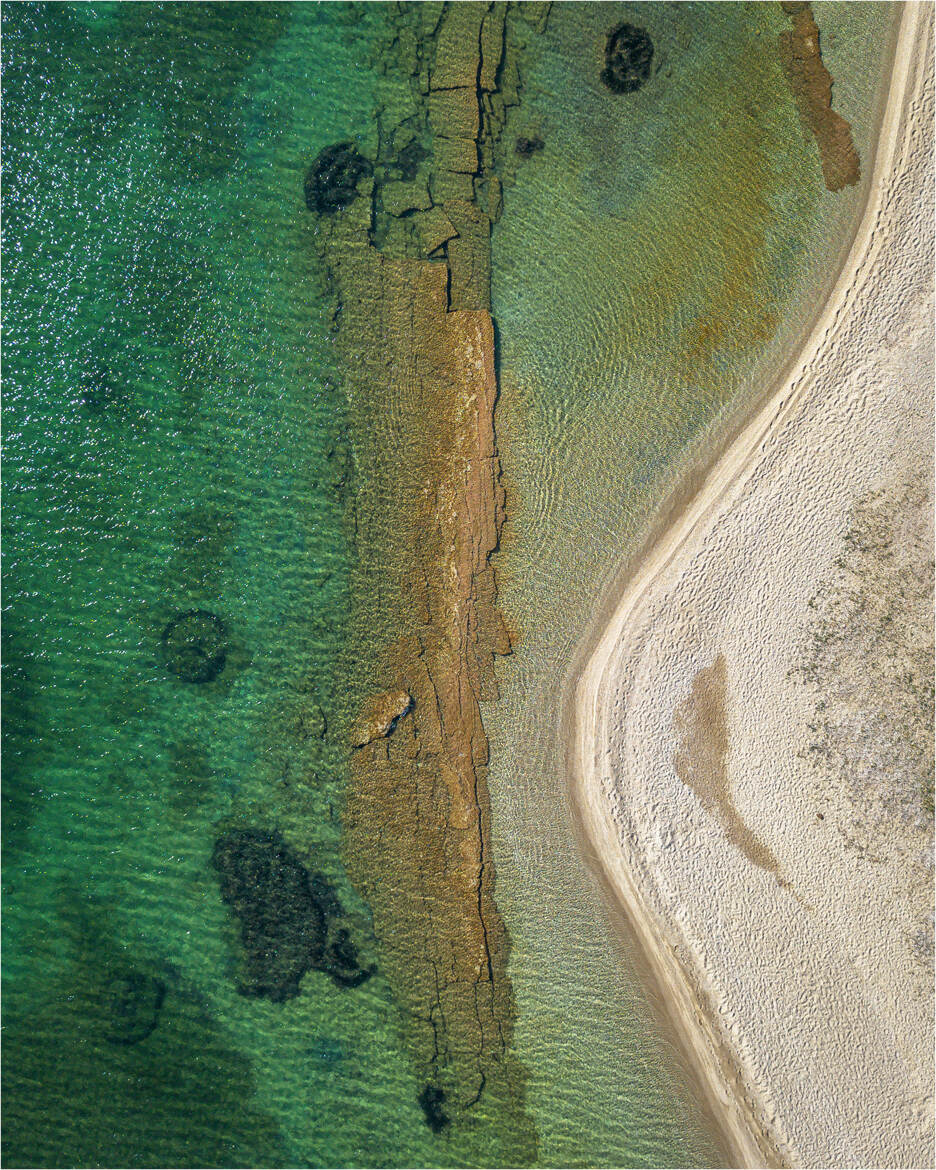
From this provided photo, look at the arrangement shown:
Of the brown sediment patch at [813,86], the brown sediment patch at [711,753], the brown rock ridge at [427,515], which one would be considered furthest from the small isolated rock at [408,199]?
the brown sediment patch at [711,753]

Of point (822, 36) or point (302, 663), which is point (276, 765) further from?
point (822, 36)

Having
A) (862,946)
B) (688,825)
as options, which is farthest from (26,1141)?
(862,946)

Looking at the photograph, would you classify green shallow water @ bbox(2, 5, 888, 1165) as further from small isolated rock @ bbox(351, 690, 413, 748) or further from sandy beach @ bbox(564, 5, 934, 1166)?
sandy beach @ bbox(564, 5, 934, 1166)

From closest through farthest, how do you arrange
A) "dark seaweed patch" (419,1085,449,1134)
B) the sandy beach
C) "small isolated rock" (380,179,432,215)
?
the sandy beach < "dark seaweed patch" (419,1085,449,1134) < "small isolated rock" (380,179,432,215)

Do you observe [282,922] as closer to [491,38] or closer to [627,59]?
[491,38]

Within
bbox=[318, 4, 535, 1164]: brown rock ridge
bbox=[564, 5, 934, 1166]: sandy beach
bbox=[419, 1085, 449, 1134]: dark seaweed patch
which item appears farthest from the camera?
bbox=[318, 4, 535, 1164]: brown rock ridge

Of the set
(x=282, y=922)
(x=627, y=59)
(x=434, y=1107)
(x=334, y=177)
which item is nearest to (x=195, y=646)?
(x=282, y=922)

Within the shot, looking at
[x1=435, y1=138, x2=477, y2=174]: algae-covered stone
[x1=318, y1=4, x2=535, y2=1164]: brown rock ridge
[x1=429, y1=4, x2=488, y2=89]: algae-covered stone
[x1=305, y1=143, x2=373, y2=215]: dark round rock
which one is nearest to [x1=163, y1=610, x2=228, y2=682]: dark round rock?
[x1=318, y1=4, x2=535, y2=1164]: brown rock ridge
